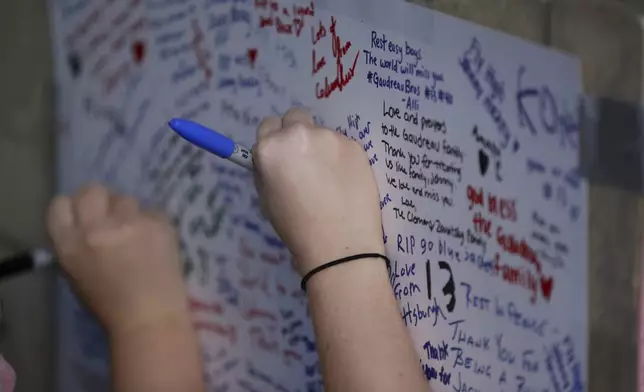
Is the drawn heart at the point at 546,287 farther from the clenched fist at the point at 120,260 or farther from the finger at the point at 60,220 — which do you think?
the finger at the point at 60,220

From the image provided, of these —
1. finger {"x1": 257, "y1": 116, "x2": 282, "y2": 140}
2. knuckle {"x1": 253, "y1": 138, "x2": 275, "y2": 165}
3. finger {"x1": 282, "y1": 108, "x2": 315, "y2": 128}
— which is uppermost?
finger {"x1": 282, "y1": 108, "x2": 315, "y2": 128}

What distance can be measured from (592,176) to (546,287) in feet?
0.61

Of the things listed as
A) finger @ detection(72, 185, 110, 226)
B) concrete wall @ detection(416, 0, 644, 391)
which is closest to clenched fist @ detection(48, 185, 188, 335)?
finger @ detection(72, 185, 110, 226)

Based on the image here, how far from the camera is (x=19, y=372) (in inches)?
30.5

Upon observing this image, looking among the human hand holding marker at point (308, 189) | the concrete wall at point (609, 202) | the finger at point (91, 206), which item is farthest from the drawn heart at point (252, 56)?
the concrete wall at point (609, 202)

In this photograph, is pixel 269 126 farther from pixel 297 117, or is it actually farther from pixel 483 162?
pixel 483 162

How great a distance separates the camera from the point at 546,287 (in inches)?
32.4

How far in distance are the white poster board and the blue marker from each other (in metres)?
0.09

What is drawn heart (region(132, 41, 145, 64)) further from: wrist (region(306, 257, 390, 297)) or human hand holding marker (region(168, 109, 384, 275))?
wrist (region(306, 257, 390, 297))

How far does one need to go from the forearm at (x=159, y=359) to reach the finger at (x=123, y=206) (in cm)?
12

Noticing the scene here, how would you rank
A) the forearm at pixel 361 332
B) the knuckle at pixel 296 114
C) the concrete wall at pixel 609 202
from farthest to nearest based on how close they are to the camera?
1. the concrete wall at pixel 609 202
2. the knuckle at pixel 296 114
3. the forearm at pixel 361 332

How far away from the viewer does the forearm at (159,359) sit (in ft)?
2.15

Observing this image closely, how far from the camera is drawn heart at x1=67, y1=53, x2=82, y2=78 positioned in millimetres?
809

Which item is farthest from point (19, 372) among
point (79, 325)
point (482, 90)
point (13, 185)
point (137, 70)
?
point (482, 90)
